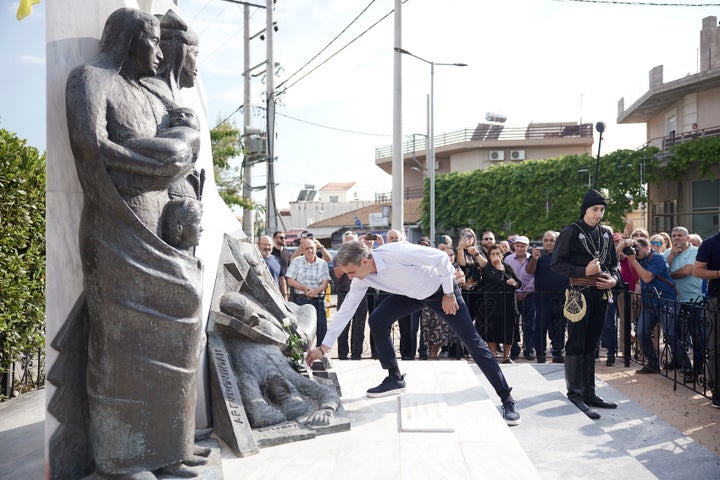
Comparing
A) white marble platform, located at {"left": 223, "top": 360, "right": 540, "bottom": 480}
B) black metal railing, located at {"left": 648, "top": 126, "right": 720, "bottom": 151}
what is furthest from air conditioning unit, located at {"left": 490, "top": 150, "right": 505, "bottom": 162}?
white marble platform, located at {"left": 223, "top": 360, "right": 540, "bottom": 480}

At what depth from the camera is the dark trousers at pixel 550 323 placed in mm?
8367

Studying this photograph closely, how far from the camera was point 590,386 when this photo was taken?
20.5ft

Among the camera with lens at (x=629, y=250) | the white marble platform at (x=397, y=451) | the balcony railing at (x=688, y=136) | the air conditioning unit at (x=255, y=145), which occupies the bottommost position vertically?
the white marble platform at (x=397, y=451)

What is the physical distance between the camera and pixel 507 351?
837 cm

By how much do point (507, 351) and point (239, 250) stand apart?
4.58 meters

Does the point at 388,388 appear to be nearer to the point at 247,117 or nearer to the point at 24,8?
the point at 24,8

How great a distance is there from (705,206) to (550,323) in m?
18.7

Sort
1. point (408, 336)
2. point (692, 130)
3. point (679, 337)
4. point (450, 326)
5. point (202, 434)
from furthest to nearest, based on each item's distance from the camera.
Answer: point (692, 130) → point (408, 336) → point (679, 337) → point (450, 326) → point (202, 434)

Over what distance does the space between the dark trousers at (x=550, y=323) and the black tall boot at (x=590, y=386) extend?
2059mm

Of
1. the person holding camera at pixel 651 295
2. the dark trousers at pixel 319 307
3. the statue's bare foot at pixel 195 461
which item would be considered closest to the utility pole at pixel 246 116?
the dark trousers at pixel 319 307

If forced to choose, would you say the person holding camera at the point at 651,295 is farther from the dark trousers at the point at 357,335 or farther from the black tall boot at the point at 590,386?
the dark trousers at the point at 357,335

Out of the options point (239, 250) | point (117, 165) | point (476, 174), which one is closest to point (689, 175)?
point (476, 174)

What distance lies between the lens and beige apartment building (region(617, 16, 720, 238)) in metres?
23.6

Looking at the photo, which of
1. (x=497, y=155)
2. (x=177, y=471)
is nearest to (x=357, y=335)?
(x=177, y=471)
